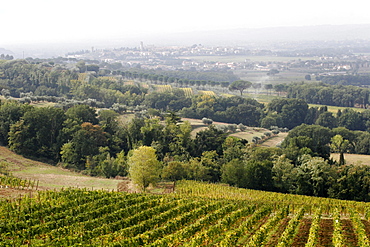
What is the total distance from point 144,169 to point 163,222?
20022 millimetres

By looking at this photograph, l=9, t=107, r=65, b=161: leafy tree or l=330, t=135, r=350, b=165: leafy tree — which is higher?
l=9, t=107, r=65, b=161: leafy tree

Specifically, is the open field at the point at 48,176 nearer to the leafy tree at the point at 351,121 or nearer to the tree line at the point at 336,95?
the leafy tree at the point at 351,121

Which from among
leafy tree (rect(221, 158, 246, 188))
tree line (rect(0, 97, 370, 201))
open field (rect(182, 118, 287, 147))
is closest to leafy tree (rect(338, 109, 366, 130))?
open field (rect(182, 118, 287, 147))

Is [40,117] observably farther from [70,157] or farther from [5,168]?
[5,168]

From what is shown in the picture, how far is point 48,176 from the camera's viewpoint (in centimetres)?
5622

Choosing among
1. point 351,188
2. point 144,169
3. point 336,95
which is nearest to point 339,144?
point 351,188

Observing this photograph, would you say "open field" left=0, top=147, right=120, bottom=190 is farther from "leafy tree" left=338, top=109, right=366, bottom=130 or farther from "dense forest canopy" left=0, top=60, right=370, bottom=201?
"leafy tree" left=338, top=109, right=366, bottom=130

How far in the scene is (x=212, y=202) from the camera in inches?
1640

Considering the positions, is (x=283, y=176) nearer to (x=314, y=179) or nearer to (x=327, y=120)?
(x=314, y=179)

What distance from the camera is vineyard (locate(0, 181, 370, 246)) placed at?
30.2 meters

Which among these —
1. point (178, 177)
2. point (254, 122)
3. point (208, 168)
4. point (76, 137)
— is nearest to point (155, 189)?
point (178, 177)

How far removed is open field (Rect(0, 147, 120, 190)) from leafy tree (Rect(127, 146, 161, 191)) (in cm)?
309

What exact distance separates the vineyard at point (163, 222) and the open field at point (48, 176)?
9.69 meters

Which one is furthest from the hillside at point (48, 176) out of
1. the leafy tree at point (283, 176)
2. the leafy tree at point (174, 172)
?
the leafy tree at point (283, 176)
